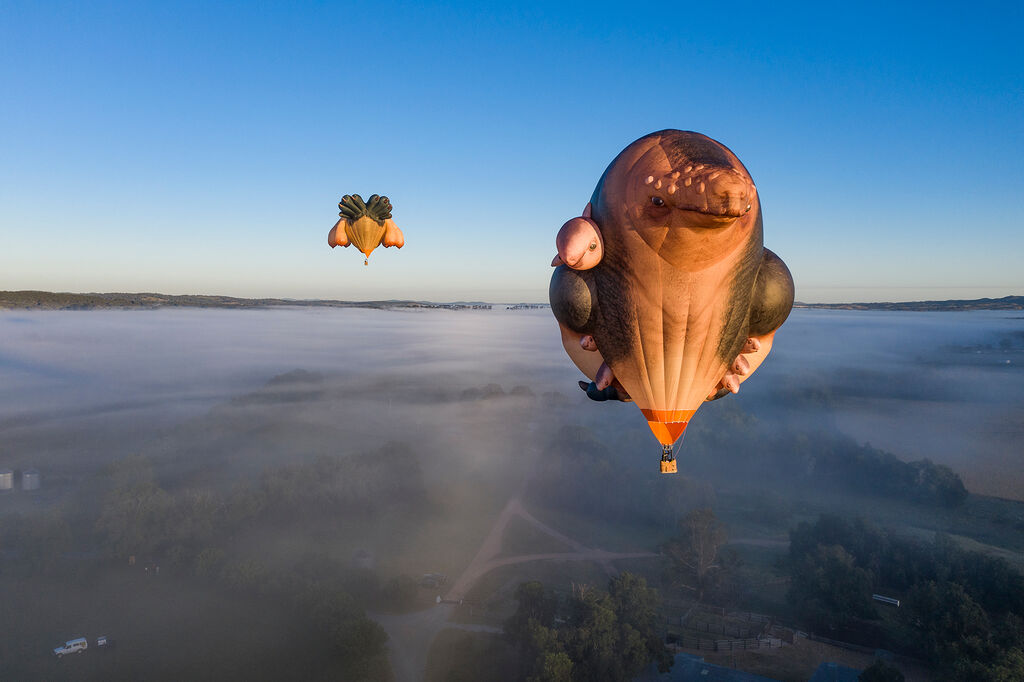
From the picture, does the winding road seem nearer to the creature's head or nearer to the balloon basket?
the balloon basket

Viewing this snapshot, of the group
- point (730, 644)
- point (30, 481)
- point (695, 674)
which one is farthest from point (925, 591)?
point (30, 481)

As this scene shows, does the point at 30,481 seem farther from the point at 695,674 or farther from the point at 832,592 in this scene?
the point at 832,592

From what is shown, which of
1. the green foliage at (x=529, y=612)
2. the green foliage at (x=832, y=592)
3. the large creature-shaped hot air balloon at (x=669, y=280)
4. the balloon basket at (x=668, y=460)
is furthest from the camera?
the green foliage at (x=832, y=592)

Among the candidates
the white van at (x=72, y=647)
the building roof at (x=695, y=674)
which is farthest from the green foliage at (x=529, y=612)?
the white van at (x=72, y=647)

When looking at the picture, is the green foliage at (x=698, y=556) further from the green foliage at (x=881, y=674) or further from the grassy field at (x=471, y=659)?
the grassy field at (x=471, y=659)

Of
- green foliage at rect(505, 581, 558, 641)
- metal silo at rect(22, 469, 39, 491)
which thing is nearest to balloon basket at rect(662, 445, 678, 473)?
green foliage at rect(505, 581, 558, 641)

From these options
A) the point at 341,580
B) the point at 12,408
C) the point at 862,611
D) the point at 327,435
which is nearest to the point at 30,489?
the point at 327,435
